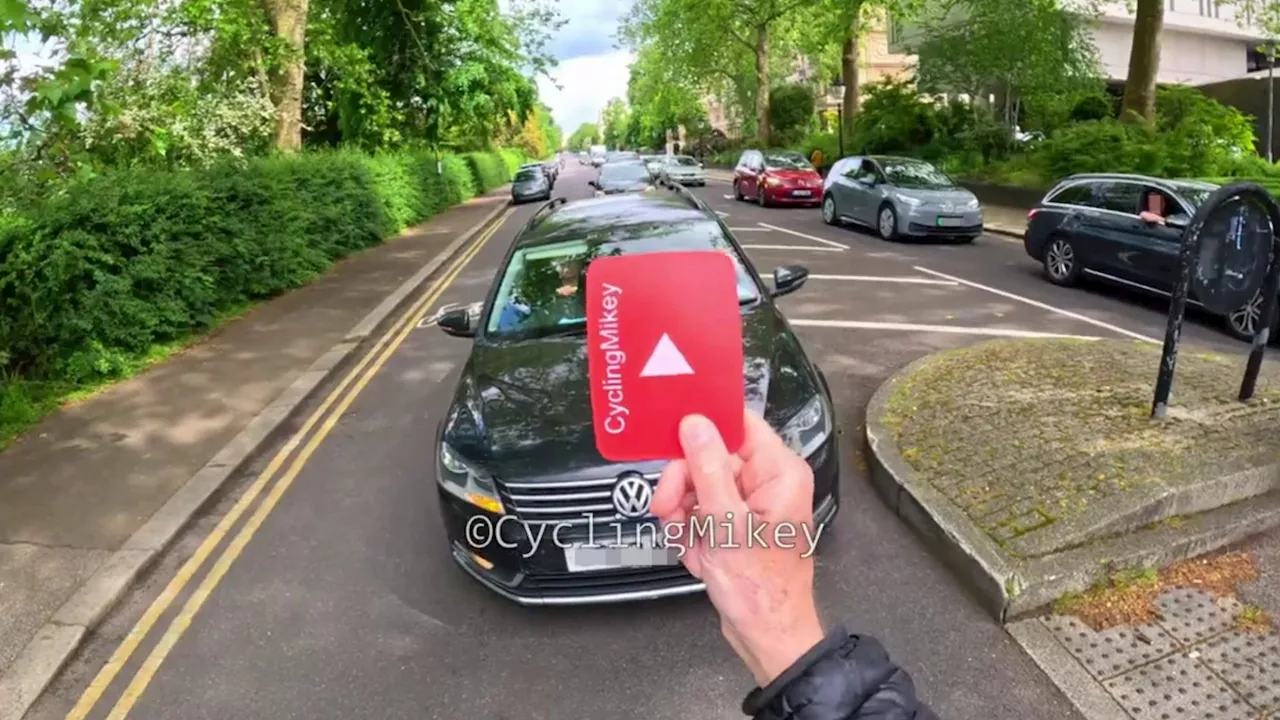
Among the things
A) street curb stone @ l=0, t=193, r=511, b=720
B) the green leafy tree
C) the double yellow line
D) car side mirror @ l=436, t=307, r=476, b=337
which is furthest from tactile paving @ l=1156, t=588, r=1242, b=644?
the green leafy tree

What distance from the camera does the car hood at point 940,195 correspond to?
15331 millimetres

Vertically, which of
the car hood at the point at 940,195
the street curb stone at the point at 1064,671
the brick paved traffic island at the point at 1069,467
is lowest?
the street curb stone at the point at 1064,671

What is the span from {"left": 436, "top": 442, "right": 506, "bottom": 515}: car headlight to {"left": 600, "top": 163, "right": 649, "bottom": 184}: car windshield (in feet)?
67.1

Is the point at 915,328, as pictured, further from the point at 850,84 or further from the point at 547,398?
the point at 850,84

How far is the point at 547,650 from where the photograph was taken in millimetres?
3760

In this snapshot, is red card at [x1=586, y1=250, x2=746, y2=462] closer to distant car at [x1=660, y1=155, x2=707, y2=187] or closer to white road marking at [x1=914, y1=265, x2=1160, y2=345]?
white road marking at [x1=914, y1=265, x2=1160, y2=345]

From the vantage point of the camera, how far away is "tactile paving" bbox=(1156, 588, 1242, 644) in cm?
355

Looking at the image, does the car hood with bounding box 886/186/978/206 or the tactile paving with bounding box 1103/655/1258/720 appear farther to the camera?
the car hood with bounding box 886/186/978/206

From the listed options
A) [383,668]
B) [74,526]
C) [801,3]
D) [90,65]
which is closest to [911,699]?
[383,668]

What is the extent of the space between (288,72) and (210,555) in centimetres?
1525

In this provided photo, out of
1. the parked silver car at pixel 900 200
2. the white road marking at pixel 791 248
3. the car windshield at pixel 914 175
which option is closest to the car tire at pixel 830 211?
the parked silver car at pixel 900 200

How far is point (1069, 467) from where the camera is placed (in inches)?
185

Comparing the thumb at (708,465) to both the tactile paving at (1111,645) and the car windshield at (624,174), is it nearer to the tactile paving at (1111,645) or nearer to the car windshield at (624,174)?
the tactile paving at (1111,645)

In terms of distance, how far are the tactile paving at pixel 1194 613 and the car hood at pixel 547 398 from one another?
1778 millimetres
